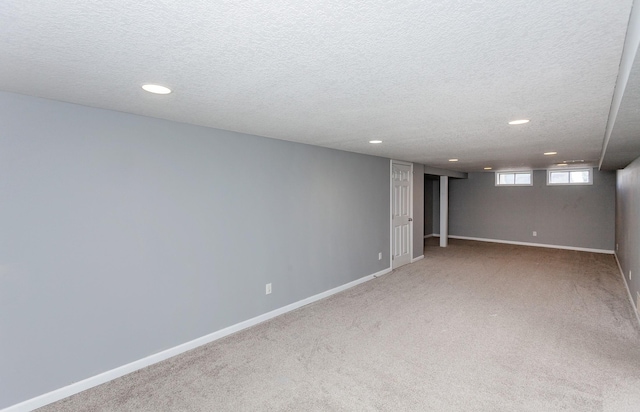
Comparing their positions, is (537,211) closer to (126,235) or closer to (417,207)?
(417,207)

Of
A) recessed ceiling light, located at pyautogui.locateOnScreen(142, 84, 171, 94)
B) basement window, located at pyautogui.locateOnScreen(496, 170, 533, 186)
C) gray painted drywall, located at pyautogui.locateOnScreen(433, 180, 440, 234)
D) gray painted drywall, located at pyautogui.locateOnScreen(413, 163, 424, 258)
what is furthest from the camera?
gray painted drywall, located at pyautogui.locateOnScreen(433, 180, 440, 234)

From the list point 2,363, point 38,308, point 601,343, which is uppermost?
point 38,308

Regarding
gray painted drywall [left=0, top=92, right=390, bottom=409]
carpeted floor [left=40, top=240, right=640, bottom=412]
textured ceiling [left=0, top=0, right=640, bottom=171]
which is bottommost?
carpeted floor [left=40, top=240, right=640, bottom=412]

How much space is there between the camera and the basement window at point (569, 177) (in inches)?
311

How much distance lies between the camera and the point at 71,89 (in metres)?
2.06

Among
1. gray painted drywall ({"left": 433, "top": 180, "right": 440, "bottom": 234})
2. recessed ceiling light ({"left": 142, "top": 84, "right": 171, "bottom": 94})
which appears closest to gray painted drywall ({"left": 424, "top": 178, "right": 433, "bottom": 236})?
gray painted drywall ({"left": 433, "top": 180, "right": 440, "bottom": 234})

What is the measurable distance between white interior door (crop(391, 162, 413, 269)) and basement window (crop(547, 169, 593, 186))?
15.1 feet

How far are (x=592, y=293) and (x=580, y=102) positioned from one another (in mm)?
3795

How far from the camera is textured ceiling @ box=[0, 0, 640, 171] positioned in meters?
1.19

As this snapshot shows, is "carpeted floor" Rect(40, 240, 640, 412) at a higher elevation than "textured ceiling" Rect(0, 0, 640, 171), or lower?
lower

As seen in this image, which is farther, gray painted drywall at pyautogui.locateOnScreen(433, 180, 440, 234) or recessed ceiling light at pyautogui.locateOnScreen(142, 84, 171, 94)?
gray painted drywall at pyautogui.locateOnScreen(433, 180, 440, 234)

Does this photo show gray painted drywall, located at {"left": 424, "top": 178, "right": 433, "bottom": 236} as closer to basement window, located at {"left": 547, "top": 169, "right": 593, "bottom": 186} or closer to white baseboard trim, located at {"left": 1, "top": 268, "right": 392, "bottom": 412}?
basement window, located at {"left": 547, "top": 169, "right": 593, "bottom": 186}

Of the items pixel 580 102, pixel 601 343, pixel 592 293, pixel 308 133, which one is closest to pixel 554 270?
pixel 592 293

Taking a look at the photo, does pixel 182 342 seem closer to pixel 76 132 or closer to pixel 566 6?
pixel 76 132
